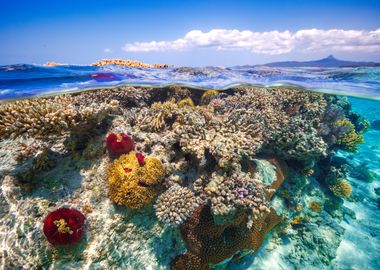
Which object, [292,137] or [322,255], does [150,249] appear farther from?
[322,255]

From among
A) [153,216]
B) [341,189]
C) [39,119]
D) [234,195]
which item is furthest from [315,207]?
[39,119]

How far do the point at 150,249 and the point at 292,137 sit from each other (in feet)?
15.3

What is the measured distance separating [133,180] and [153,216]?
3.09 ft

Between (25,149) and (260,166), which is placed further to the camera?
(260,166)

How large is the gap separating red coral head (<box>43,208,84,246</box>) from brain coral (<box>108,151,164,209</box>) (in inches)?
30.0

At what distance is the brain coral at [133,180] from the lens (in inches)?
172

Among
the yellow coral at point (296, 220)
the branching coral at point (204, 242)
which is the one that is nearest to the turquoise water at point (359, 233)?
the yellow coral at point (296, 220)

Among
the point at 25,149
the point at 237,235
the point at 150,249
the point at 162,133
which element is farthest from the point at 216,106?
the point at 25,149

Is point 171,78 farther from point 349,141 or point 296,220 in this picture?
point 349,141

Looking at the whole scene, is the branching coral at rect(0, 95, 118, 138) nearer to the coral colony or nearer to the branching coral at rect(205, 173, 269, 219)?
the coral colony

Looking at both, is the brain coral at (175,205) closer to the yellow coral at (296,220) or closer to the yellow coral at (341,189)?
the yellow coral at (296,220)

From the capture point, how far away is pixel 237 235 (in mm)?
5066

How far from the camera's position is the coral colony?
14.5 feet

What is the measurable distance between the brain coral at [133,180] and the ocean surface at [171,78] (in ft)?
20.6
